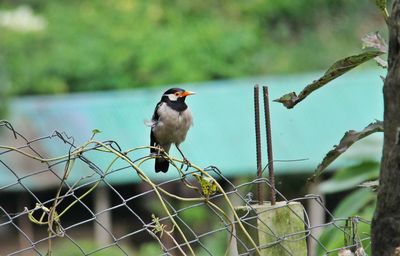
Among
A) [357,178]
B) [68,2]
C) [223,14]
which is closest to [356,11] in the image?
[223,14]

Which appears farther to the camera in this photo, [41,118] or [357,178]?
[41,118]

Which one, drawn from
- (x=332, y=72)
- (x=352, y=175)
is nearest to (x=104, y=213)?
(x=352, y=175)

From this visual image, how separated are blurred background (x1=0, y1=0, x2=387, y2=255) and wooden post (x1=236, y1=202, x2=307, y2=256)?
7356mm

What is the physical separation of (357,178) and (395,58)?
9.01 feet

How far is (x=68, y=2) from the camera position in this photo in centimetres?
1886

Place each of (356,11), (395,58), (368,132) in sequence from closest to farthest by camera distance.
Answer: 1. (395,58)
2. (368,132)
3. (356,11)

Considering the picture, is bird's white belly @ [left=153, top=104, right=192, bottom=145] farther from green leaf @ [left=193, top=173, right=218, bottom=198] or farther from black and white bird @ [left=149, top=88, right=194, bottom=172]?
green leaf @ [left=193, top=173, right=218, bottom=198]

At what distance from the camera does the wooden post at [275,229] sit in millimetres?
2553

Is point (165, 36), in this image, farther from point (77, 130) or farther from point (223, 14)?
point (77, 130)

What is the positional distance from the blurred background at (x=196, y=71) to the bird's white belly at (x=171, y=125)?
5.50 m

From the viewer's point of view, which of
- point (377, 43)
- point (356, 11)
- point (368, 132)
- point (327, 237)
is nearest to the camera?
point (368, 132)

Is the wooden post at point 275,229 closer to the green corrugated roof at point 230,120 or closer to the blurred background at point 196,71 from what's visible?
the blurred background at point 196,71

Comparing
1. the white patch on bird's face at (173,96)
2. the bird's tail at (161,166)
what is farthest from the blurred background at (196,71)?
the bird's tail at (161,166)

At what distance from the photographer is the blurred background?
11.8 meters
